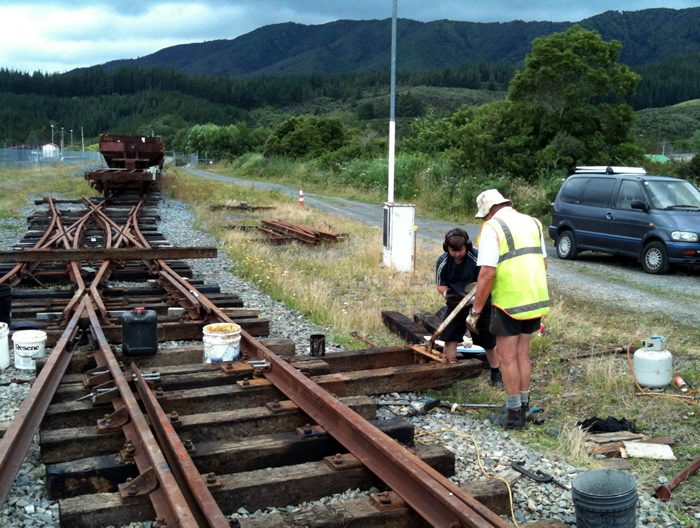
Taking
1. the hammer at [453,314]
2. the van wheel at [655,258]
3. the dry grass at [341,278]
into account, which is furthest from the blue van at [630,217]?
the hammer at [453,314]

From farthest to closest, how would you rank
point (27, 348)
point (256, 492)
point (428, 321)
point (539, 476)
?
point (428, 321) < point (27, 348) < point (539, 476) < point (256, 492)

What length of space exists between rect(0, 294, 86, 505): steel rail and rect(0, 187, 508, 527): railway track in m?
0.01

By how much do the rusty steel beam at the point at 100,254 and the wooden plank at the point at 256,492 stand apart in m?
6.83

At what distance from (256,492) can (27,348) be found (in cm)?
341

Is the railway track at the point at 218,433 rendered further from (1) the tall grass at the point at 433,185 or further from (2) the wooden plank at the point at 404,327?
(1) the tall grass at the point at 433,185

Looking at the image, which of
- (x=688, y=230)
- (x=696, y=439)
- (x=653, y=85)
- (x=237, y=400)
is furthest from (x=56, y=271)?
(x=653, y=85)

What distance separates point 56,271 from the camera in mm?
11188

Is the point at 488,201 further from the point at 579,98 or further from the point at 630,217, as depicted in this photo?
the point at 579,98

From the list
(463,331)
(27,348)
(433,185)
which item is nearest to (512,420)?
(463,331)

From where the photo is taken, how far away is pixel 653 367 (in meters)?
6.66

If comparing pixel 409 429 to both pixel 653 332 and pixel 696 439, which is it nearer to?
pixel 696 439

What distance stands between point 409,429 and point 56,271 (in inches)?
305

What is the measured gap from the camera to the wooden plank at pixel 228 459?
423cm

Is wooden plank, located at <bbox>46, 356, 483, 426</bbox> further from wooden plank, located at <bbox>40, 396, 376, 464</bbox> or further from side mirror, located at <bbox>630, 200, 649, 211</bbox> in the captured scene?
side mirror, located at <bbox>630, 200, 649, 211</bbox>
